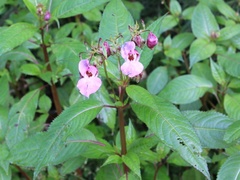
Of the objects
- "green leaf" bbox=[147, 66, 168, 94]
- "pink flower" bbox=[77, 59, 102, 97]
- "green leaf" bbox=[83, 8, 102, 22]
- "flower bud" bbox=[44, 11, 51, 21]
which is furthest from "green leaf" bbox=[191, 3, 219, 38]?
"pink flower" bbox=[77, 59, 102, 97]

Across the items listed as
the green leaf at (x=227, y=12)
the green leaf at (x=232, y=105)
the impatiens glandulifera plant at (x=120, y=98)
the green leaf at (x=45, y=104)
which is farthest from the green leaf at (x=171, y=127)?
the green leaf at (x=227, y=12)

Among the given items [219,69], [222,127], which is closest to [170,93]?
[219,69]

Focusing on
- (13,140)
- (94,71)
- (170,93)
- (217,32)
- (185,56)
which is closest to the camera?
(94,71)

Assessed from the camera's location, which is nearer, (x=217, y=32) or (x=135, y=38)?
(x=135, y=38)

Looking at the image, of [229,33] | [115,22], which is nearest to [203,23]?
[229,33]

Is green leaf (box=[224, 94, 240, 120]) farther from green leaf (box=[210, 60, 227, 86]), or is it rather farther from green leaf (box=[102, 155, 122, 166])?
green leaf (box=[102, 155, 122, 166])

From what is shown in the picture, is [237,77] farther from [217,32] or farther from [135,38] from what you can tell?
[135,38]

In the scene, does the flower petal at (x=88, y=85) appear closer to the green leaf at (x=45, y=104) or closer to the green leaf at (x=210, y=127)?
the green leaf at (x=210, y=127)
